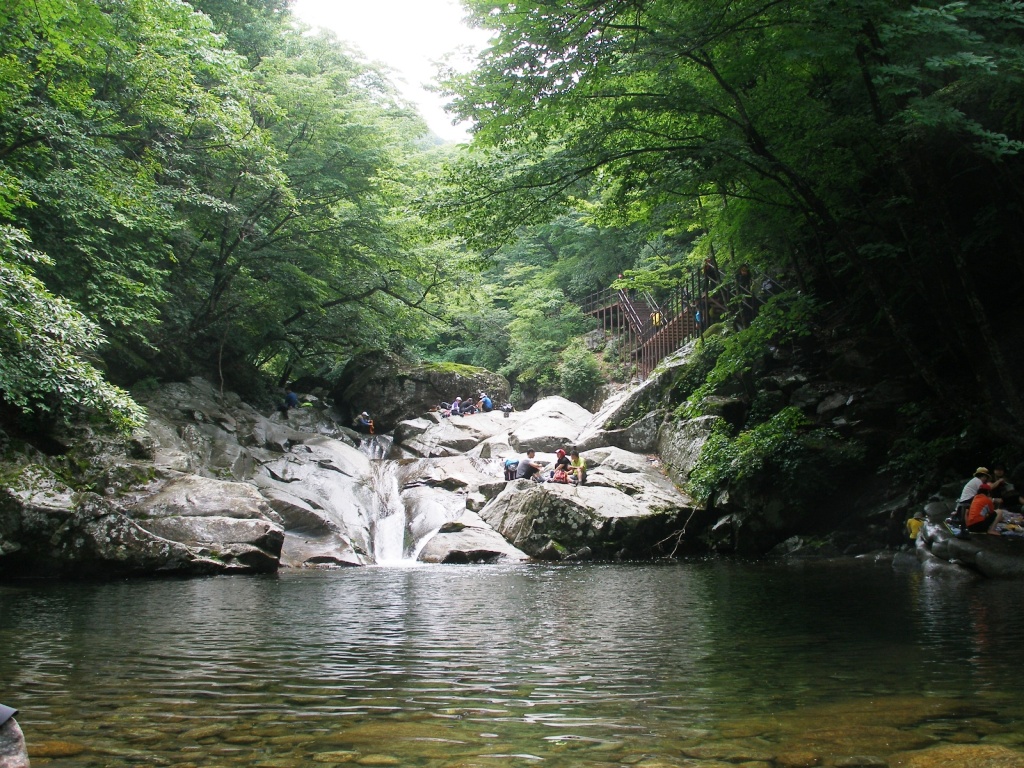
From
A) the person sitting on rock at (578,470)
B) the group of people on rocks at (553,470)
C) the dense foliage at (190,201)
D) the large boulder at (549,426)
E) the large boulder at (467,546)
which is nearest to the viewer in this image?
the dense foliage at (190,201)

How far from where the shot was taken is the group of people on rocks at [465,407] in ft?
92.9

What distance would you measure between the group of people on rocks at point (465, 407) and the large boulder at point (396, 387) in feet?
2.27

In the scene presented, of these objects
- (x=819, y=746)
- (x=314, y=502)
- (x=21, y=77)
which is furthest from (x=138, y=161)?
(x=819, y=746)

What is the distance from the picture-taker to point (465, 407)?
28625 millimetres

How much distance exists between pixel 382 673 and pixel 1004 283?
13.3m

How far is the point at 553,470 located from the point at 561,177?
9.41 metres

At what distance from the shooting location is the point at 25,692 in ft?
11.7

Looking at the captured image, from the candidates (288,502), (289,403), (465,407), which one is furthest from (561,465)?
(289,403)

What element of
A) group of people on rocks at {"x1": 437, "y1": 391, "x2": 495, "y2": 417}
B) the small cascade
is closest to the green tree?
the small cascade

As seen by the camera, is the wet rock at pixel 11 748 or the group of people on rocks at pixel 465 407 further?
the group of people on rocks at pixel 465 407

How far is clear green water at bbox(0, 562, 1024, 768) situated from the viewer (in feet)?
8.55

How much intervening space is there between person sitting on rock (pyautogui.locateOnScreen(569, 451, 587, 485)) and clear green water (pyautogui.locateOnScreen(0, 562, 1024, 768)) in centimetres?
855

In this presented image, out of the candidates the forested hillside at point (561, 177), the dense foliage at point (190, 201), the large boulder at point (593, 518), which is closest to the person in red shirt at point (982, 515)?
the forested hillside at point (561, 177)

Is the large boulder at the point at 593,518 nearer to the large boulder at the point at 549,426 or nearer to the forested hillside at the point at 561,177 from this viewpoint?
the forested hillside at the point at 561,177
